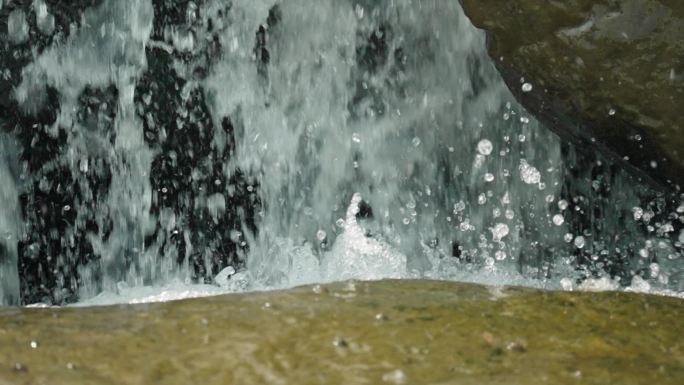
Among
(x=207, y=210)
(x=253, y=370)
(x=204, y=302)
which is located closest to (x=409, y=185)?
(x=207, y=210)

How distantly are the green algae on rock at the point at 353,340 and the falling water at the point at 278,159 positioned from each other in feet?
8.39

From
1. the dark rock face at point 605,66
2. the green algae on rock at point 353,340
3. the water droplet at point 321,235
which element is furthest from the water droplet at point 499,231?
the green algae on rock at point 353,340

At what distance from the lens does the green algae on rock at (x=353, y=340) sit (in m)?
2.52

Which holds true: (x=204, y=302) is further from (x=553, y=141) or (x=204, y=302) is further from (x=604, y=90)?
(x=553, y=141)

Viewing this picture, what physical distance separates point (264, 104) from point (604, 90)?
7.71 ft

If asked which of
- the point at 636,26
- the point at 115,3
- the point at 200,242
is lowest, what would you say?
the point at 200,242

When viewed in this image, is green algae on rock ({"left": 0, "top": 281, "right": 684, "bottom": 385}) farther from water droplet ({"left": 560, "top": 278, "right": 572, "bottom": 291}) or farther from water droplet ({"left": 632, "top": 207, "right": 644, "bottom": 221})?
water droplet ({"left": 632, "top": 207, "right": 644, "bottom": 221})

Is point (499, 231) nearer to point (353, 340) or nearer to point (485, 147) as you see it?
point (485, 147)

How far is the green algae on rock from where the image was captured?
2516 mm

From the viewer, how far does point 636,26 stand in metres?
4.07

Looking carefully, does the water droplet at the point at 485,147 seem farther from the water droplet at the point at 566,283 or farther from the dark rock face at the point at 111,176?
the dark rock face at the point at 111,176

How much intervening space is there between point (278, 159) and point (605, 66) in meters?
2.42

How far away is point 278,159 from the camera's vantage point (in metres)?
6.03

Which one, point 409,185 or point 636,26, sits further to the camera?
point 409,185
